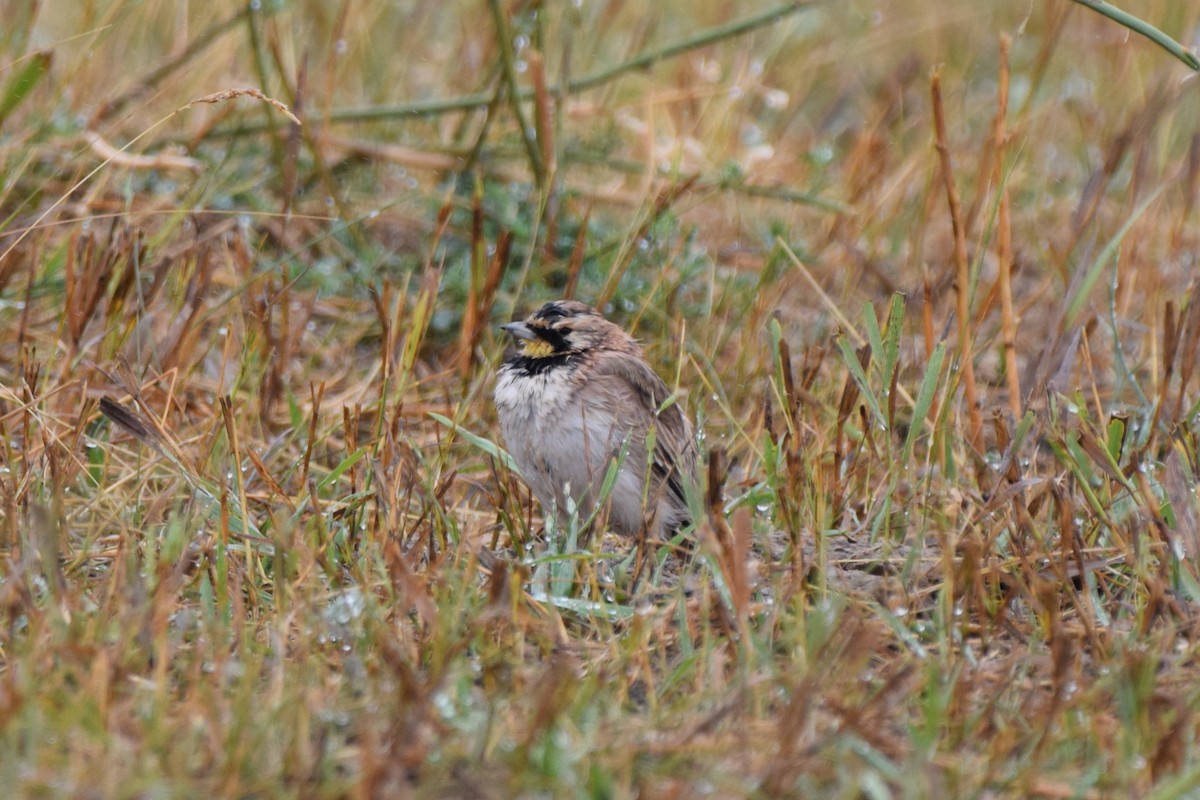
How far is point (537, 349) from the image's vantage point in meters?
4.78

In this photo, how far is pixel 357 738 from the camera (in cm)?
287

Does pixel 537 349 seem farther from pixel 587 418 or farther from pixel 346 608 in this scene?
pixel 346 608

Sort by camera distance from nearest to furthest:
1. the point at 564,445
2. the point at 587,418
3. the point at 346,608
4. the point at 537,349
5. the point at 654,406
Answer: the point at 346,608
the point at 564,445
the point at 587,418
the point at 654,406
the point at 537,349

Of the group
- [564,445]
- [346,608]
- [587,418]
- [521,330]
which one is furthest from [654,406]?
[346,608]

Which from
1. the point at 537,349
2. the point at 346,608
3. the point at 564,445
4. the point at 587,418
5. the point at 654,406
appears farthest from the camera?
the point at 537,349

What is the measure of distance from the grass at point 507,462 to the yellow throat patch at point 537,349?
1.19 ft

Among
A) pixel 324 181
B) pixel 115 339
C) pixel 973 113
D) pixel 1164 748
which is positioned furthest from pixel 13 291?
pixel 973 113

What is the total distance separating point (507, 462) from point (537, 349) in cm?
47

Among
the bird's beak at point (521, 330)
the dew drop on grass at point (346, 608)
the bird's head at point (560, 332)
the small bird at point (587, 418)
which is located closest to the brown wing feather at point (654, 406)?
the small bird at point (587, 418)

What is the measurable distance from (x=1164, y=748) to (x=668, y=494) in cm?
216

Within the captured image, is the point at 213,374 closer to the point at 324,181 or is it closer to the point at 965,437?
the point at 324,181

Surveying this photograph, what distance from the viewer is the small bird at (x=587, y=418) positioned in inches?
172

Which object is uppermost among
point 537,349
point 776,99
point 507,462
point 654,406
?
point 776,99

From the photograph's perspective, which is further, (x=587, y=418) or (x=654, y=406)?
(x=654, y=406)
